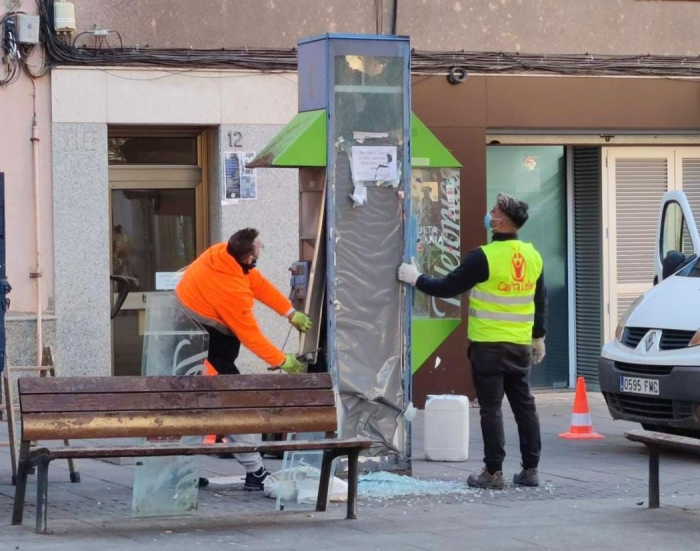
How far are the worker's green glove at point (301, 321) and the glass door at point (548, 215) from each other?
614 centimetres

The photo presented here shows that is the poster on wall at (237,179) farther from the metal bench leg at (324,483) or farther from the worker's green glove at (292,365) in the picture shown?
the metal bench leg at (324,483)

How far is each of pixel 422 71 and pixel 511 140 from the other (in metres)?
1.30

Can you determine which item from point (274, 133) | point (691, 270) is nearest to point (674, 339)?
point (691, 270)

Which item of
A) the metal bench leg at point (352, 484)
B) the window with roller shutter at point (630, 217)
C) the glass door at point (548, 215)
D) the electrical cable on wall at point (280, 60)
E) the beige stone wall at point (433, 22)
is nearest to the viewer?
the metal bench leg at point (352, 484)

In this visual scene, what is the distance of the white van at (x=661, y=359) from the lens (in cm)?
984

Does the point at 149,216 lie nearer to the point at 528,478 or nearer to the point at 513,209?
the point at 513,209

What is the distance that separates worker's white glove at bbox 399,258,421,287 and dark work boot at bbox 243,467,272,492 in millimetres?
1470

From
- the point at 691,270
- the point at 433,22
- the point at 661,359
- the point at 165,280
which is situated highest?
the point at 433,22

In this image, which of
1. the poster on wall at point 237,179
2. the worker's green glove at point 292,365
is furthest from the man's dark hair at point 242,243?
the poster on wall at point 237,179

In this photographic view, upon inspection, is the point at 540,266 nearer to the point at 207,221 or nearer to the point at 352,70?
the point at 352,70

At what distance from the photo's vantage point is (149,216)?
13.5 m

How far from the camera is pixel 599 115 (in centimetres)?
1437

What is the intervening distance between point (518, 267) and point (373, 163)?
112 centimetres

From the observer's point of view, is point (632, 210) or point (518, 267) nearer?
point (518, 267)
